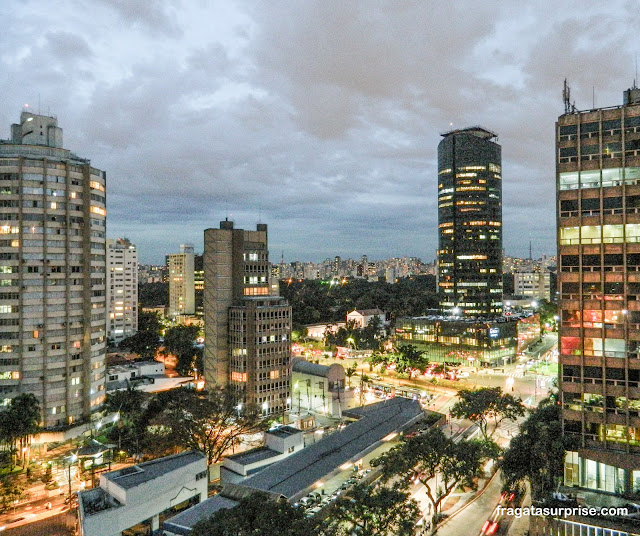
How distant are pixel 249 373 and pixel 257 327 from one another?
6971 mm

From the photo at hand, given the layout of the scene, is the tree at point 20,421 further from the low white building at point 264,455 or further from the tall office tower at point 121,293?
the tall office tower at point 121,293

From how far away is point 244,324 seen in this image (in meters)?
70.2

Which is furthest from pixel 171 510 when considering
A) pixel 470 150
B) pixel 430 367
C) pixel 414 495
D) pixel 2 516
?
pixel 470 150

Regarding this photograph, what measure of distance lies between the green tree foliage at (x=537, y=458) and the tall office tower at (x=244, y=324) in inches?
1467

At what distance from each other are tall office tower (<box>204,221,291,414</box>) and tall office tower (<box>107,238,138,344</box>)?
3041 inches

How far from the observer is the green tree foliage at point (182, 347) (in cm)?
9612

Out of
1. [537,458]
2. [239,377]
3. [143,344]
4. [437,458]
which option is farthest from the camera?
[143,344]

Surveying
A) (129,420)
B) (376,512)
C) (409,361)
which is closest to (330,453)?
(376,512)

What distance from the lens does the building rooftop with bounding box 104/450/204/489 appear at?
3881 cm

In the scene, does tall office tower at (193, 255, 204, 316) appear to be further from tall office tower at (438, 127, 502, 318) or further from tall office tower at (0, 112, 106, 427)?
tall office tower at (0, 112, 106, 427)

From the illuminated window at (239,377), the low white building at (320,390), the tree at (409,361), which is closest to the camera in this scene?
the illuminated window at (239,377)

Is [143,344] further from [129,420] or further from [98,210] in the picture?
[129,420]

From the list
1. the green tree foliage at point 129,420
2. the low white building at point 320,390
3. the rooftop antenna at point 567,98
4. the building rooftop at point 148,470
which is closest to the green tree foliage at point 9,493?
the building rooftop at point 148,470

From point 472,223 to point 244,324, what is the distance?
106898 millimetres
